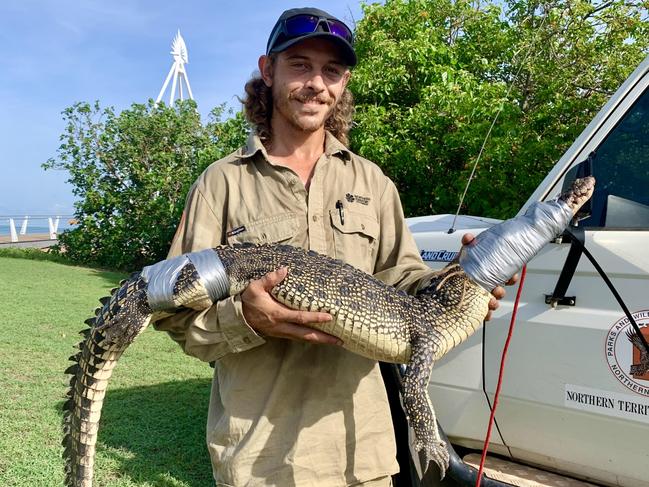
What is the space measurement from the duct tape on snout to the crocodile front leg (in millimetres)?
836

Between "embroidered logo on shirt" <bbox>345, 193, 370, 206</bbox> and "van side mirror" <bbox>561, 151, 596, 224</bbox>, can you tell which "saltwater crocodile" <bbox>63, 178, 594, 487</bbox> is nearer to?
"van side mirror" <bbox>561, 151, 596, 224</bbox>

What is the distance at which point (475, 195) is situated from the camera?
7.21 m

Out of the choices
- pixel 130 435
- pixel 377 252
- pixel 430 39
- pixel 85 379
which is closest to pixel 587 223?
pixel 377 252

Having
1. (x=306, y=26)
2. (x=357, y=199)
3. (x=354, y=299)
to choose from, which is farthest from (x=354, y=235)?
(x=306, y=26)

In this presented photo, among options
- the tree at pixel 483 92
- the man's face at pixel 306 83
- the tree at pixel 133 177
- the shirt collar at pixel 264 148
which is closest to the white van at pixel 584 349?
the shirt collar at pixel 264 148

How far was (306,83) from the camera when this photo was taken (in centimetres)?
229

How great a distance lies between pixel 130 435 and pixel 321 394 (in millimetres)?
3362

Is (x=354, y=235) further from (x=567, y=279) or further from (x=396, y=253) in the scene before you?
(x=567, y=279)

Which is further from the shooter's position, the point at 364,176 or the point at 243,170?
the point at 364,176

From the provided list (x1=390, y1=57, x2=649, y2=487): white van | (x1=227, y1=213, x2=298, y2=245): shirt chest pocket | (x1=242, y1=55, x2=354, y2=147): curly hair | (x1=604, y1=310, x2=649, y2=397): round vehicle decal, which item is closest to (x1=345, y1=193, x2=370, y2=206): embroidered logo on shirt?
(x1=227, y1=213, x2=298, y2=245): shirt chest pocket

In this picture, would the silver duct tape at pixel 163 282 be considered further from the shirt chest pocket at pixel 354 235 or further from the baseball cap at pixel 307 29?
the baseball cap at pixel 307 29

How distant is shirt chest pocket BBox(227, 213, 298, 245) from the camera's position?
229 cm

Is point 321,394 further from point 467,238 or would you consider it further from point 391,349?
point 467,238

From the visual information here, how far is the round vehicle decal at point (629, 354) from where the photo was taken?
87.6 inches
